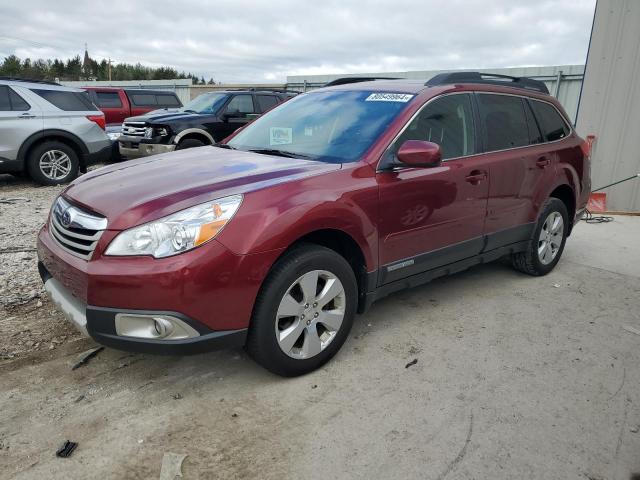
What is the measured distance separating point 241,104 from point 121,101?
512 centimetres

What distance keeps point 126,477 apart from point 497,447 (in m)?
1.70

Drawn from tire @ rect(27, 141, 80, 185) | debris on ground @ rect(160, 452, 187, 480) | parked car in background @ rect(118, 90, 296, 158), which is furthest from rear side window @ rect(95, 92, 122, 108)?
debris on ground @ rect(160, 452, 187, 480)

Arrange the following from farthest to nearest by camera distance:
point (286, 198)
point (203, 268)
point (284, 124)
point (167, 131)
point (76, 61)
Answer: point (76, 61), point (167, 131), point (284, 124), point (286, 198), point (203, 268)

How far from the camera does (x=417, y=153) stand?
118 inches

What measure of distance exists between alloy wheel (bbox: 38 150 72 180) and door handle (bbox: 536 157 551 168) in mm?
7502

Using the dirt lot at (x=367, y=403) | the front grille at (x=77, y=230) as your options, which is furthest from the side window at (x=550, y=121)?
the front grille at (x=77, y=230)

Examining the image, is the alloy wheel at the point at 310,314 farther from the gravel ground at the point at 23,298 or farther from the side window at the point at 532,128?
the side window at the point at 532,128

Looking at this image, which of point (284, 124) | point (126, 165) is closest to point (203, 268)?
point (126, 165)

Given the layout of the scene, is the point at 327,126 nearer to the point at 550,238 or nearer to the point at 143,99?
the point at 550,238

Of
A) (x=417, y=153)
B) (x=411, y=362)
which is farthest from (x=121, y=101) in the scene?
(x=411, y=362)

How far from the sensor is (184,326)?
241 centimetres

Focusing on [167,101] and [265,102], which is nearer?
[265,102]

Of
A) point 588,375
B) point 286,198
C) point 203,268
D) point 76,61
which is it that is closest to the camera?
point 203,268

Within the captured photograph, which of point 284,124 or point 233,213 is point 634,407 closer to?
point 233,213
